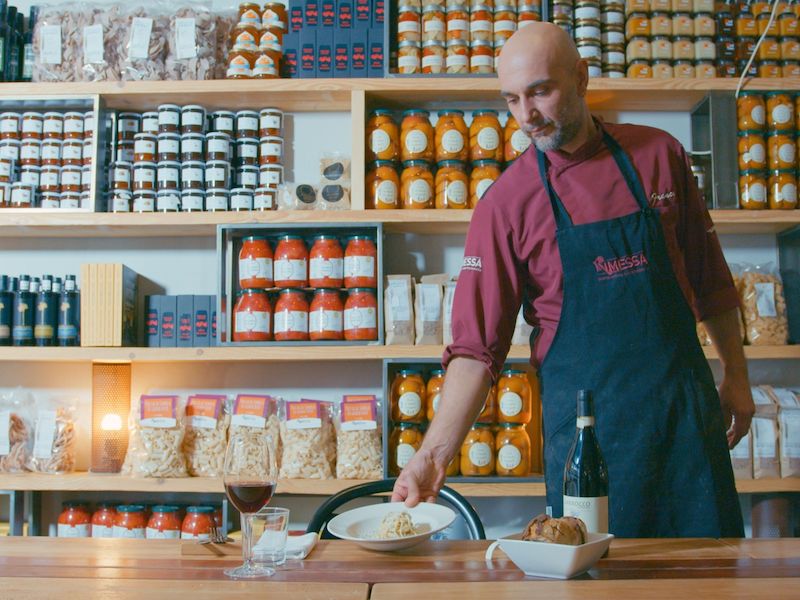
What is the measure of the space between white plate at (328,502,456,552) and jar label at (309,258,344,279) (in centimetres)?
144

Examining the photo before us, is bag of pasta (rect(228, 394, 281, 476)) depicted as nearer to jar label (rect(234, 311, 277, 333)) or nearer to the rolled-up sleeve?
jar label (rect(234, 311, 277, 333))

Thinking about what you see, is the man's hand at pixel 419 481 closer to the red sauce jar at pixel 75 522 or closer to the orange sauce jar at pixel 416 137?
the orange sauce jar at pixel 416 137

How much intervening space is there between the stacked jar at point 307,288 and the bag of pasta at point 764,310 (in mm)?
1221

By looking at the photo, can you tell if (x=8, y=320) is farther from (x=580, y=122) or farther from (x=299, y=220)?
(x=580, y=122)

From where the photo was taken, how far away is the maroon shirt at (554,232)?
5.84ft

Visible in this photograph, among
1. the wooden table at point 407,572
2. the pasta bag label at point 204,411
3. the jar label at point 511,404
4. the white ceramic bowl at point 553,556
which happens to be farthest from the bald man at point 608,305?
the pasta bag label at point 204,411

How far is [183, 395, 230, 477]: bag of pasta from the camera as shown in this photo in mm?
2834

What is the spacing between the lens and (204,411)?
2.88m

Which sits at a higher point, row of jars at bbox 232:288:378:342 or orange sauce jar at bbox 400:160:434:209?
orange sauce jar at bbox 400:160:434:209

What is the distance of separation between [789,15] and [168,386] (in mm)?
2551

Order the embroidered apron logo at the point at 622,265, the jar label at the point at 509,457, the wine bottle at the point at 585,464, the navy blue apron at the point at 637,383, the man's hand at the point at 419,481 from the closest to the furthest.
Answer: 1. the wine bottle at the point at 585,464
2. the man's hand at the point at 419,481
3. the navy blue apron at the point at 637,383
4. the embroidered apron logo at the point at 622,265
5. the jar label at the point at 509,457

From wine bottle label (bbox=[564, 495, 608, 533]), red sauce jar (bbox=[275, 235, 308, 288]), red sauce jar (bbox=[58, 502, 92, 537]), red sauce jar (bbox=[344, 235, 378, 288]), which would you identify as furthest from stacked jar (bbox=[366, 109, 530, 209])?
wine bottle label (bbox=[564, 495, 608, 533])

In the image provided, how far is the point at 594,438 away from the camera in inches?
52.7

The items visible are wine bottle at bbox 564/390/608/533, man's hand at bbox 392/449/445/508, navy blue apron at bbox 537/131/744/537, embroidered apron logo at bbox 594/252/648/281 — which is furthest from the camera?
embroidered apron logo at bbox 594/252/648/281
